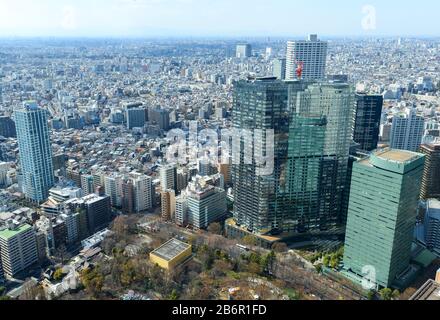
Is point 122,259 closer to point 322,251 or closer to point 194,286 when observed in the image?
point 194,286

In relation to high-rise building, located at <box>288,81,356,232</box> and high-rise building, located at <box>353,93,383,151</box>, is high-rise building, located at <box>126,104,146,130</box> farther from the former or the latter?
high-rise building, located at <box>288,81,356,232</box>

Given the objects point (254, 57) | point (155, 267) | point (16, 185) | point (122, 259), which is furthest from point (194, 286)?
point (254, 57)

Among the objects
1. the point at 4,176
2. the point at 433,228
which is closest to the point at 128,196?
the point at 4,176

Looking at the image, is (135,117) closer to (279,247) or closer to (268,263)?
(279,247)

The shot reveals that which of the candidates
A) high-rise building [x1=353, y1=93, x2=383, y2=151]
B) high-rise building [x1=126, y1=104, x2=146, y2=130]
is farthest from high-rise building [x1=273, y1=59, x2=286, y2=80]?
high-rise building [x1=353, y1=93, x2=383, y2=151]

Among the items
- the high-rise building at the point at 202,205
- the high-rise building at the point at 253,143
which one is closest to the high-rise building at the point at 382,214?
the high-rise building at the point at 253,143

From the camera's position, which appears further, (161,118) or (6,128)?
(161,118)
